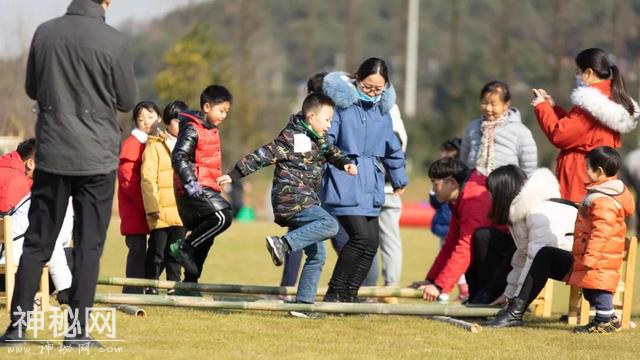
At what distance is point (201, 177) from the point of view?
902 cm

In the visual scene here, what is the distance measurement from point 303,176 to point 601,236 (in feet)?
7.07

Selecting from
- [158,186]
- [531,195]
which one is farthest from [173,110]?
[531,195]

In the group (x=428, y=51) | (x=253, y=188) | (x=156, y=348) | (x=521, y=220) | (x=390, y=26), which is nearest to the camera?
(x=156, y=348)

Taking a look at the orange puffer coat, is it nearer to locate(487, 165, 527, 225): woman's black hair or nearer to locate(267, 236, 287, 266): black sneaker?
locate(487, 165, 527, 225): woman's black hair

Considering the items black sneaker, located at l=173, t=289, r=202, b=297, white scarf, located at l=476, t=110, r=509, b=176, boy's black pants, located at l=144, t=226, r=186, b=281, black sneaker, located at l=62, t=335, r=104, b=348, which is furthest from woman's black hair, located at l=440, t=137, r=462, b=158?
black sneaker, located at l=62, t=335, r=104, b=348

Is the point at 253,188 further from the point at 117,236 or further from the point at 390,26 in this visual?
the point at 390,26

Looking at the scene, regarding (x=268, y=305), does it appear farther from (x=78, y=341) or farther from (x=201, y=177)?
(x=78, y=341)

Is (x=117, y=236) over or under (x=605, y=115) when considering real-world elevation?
under

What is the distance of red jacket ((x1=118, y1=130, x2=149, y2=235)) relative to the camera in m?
9.69

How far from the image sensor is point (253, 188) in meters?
41.5

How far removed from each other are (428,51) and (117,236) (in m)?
58.0

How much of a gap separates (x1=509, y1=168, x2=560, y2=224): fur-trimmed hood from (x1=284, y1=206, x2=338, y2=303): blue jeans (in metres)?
1.36

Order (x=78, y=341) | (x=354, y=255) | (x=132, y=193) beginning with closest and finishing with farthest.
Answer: (x=78, y=341) < (x=354, y=255) < (x=132, y=193)

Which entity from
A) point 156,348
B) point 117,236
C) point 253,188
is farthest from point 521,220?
point 253,188
